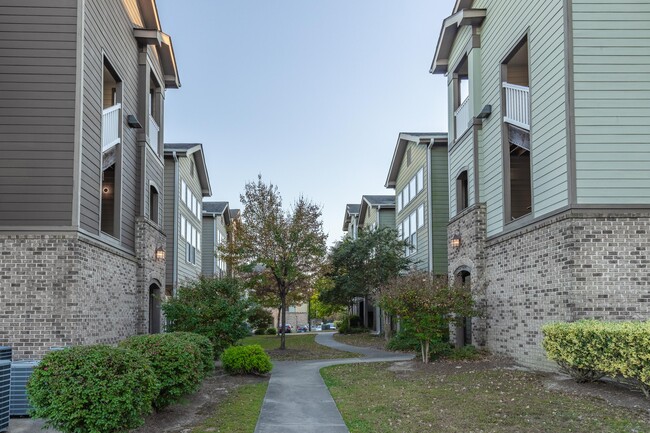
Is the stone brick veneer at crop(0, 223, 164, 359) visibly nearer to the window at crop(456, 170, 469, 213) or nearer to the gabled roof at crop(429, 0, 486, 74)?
the window at crop(456, 170, 469, 213)

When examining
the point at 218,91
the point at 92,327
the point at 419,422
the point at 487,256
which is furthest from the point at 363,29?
the point at 419,422

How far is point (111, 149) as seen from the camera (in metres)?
14.5

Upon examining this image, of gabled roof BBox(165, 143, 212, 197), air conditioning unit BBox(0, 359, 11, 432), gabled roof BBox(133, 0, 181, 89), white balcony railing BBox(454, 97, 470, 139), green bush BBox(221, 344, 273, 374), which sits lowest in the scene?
green bush BBox(221, 344, 273, 374)

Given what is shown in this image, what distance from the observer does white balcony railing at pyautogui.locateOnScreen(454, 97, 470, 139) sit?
59.3 feet

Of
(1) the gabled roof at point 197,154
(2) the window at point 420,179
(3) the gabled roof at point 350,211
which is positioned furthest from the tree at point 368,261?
(3) the gabled roof at point 350,211

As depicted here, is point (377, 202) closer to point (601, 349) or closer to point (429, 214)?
point (429, 214)

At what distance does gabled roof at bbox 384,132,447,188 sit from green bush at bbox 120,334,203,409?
1703cm

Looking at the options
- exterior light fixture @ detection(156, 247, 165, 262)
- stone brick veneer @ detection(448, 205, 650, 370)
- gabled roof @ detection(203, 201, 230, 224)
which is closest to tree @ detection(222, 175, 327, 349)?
exterior light fixture @ detection(156, 247, 165, 262)

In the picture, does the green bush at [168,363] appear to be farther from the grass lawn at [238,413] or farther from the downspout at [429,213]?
the downspout at [429,213]

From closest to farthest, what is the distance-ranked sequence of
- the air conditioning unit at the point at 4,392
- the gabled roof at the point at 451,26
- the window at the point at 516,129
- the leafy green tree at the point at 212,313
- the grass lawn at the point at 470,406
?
the air conditioning unit at the point at 4,392
the grass lawn at the point at 470,406
the window at the point at 516,129
the leafy green tree at the point at 212,313
the gabled roof at the point at 451,26

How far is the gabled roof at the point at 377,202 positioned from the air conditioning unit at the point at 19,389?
27.1 m

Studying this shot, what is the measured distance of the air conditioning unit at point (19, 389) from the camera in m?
8.57

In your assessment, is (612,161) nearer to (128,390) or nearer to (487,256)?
(487,256)

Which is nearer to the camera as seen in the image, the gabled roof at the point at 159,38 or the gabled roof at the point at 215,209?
the gabled roof at the point at 159,38
